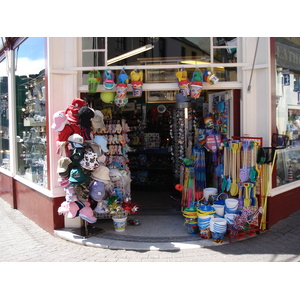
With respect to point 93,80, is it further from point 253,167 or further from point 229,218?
point 229,218

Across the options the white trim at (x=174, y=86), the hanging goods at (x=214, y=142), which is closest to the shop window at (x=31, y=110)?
the white trim at (x=174, y=86)

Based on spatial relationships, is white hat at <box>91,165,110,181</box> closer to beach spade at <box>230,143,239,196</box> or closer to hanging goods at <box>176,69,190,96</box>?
Answer: hanging goods at <box>176,69,190,96</box>

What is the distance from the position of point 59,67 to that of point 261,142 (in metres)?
3.85

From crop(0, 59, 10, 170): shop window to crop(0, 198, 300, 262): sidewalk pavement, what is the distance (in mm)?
3761

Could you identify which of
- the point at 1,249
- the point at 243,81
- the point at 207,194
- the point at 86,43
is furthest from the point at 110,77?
the point at 1,249

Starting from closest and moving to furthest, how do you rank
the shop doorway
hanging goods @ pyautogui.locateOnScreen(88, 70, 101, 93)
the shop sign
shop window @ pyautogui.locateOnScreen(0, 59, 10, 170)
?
1. hanging goods @ pyautogui.locateOnScreen(88, 70, 101, 93)
2. the shop sign
3. shop window @ pyautogui.locateOnScreen(0, 59, 10, 170)
4. the shop doorway

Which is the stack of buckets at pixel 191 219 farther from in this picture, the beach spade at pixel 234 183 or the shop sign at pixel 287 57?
the shop sign at pixel 287 57

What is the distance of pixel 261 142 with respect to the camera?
18.9 ft

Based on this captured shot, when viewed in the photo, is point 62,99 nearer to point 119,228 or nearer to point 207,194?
point 119,228

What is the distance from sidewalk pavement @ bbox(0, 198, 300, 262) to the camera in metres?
4.82

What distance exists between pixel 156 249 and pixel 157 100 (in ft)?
11.3

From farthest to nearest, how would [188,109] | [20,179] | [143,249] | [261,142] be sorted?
[20,179]
[188,109]
[261,142]
[143,249]

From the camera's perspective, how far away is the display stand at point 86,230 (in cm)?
568

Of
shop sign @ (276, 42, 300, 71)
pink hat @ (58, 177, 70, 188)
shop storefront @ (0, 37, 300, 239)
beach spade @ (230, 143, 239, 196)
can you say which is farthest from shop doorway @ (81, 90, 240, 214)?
pink hat @ (58, 177, 70, 188)
